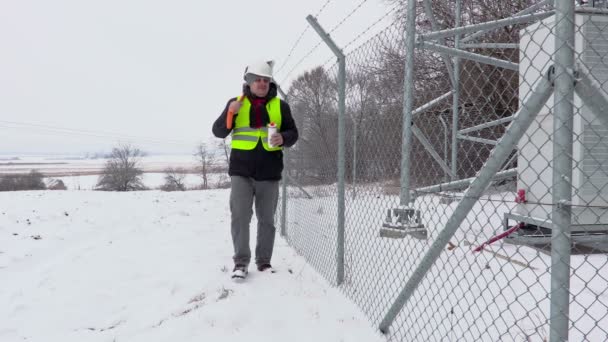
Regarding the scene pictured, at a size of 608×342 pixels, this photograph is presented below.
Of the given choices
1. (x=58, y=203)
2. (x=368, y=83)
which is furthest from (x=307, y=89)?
(x=58, y=203)

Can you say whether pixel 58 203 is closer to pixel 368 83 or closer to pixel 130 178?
pixel 368 83

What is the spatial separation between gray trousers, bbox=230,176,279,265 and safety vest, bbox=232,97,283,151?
0.31 metres

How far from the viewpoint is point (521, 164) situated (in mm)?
4695

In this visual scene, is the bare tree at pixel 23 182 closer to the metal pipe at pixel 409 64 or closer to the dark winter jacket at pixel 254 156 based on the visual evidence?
the dark winter jacket at pixel 254 156

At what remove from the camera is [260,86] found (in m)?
3.50

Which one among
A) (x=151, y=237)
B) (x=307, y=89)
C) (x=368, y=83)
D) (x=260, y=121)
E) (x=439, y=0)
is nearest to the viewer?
(x=368, y=83)

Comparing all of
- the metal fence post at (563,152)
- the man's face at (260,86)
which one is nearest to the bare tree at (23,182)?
the man's face at (260,86)

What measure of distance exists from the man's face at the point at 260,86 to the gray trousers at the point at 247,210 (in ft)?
2.52

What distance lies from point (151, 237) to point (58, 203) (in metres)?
5.05

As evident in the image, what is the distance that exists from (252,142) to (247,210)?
619 mm

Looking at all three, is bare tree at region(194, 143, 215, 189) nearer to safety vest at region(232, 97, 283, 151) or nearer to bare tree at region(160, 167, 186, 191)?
bare tree at region(160, 167, 186, 191)

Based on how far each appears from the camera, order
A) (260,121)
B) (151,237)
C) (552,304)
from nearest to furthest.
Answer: (552,304)
(260,121)
(151,237)

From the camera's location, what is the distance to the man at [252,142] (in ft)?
11.4

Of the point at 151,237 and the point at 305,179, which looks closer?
the point at 305,179
